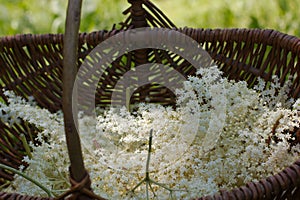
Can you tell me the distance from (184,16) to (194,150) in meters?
1.80

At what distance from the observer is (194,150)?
3.39 feet

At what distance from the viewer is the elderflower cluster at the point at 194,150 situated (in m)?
0.96

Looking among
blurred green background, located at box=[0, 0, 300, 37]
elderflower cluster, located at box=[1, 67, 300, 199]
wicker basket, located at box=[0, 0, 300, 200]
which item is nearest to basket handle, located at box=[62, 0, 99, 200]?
elderflower cluster, located at box=[1, 67, 300, 199]

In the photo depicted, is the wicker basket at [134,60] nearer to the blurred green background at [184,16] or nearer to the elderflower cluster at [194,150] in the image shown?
the elderflower cluster at [194,150]

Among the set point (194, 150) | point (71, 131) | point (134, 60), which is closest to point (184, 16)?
point (134, 60)

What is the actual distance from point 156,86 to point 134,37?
0.19 m

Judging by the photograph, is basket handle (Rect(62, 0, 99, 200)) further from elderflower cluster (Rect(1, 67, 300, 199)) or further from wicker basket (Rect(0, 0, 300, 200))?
wicker basket (Rect(0, 0, 300, 200))

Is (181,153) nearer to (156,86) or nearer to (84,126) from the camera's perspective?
(84,126)

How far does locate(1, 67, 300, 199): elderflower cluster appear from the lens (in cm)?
96

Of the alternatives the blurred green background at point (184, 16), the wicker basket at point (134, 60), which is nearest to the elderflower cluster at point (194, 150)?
the wicker basket at point (134, 60)

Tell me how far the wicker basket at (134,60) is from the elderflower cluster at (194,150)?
0.39ft

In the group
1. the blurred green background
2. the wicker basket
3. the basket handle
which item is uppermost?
the blurred green background

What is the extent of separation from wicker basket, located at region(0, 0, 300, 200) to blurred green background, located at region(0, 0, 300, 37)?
979mm

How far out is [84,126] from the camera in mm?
1269
